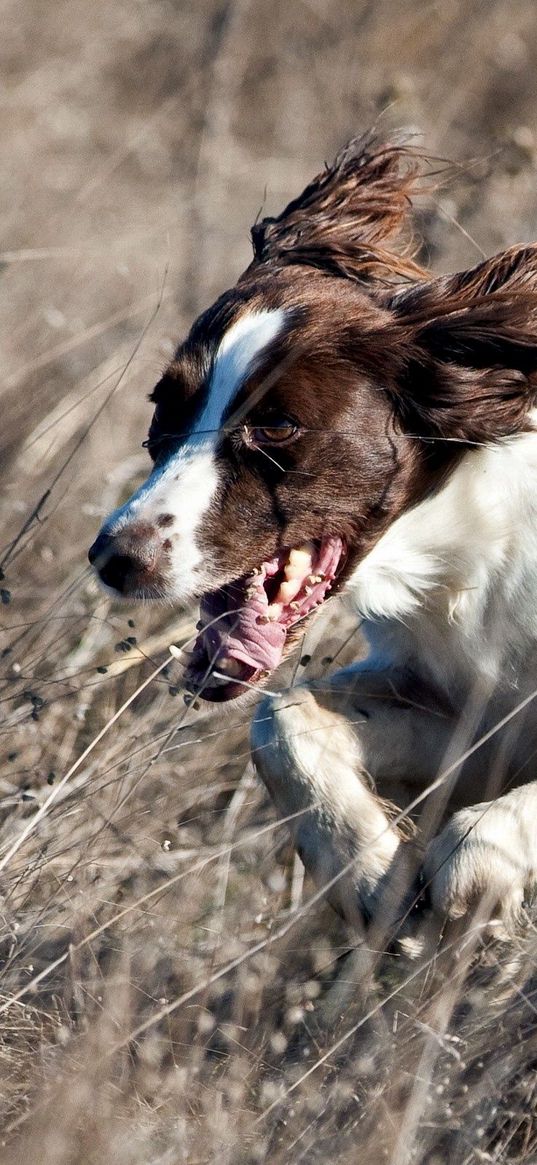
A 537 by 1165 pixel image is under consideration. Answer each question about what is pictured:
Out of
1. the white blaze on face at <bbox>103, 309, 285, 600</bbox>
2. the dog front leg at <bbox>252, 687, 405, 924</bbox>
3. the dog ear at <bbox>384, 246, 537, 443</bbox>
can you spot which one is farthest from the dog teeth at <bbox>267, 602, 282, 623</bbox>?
the dog ear at <bbox>384, 246, 537, 443</bbox>

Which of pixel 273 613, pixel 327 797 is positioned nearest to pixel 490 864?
pixel 327 797

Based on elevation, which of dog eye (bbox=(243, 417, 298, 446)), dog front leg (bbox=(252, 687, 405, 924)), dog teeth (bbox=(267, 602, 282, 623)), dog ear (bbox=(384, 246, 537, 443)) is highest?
dog eye (bbox=(243, 417, 298, 446))

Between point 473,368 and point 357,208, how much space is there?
27.0 inches

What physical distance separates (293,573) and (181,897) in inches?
26.4

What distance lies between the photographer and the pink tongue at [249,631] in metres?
2.93

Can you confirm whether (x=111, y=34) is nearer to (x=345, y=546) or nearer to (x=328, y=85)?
(x=328, y=85)

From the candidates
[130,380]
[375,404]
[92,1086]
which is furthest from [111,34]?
[92,1086]

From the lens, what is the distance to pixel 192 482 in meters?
2.86

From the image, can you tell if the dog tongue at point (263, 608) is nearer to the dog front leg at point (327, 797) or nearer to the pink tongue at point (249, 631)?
the pink tongue at point (249, 631)

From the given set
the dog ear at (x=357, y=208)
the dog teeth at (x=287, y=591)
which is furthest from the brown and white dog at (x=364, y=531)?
the dog ear at (x=357, y=208)

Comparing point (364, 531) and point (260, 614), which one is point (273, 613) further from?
point (364, 531)

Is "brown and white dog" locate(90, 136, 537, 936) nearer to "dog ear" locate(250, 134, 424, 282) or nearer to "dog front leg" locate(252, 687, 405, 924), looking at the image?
"dog front leg" locate(252, 687, 405, 924)

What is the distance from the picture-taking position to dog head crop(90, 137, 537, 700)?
2.86 metres

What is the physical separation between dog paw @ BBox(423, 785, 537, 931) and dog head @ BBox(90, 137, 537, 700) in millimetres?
481
